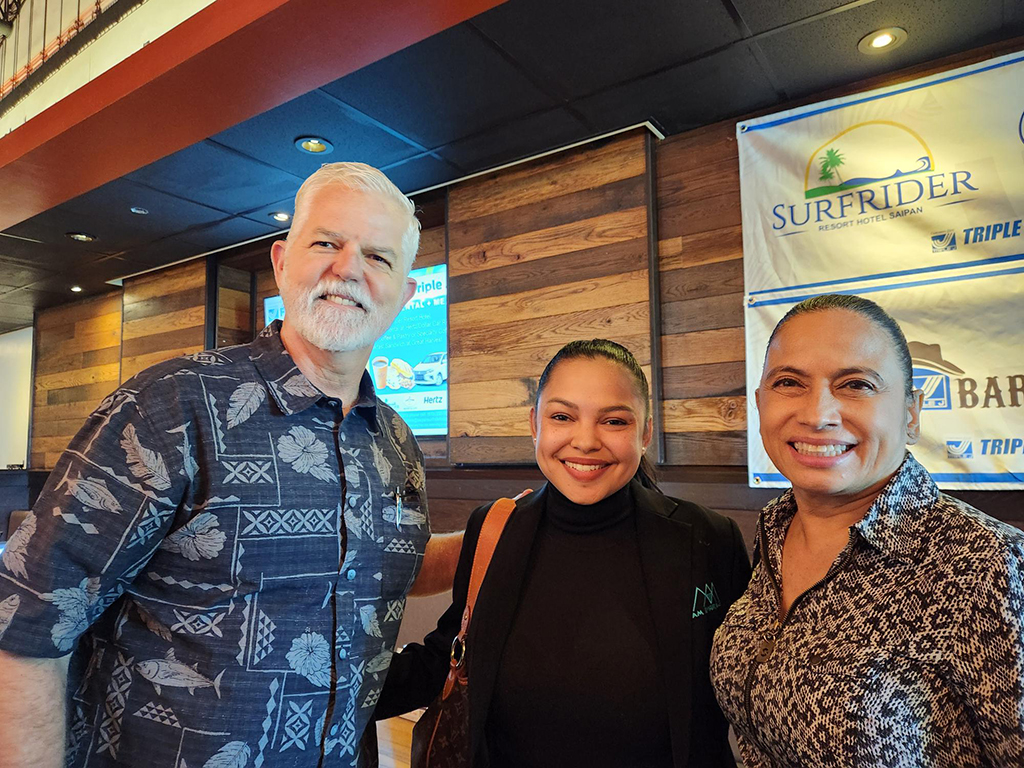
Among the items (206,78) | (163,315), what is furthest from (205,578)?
(163,315)

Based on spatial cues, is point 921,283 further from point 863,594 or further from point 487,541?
point 487,541

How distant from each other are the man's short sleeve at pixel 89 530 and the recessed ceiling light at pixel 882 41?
270 centimetres

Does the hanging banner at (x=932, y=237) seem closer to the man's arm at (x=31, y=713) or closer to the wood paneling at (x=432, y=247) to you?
the wood paneling at (x=432, y=247)

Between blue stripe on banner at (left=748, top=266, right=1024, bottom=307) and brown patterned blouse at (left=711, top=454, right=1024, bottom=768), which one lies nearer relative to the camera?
brown patterned blouse at (left=711, top=454, right=1024, bottom=768)

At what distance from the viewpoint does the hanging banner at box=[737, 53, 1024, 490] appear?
2350 mm

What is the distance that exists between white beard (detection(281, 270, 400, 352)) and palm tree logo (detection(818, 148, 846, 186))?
2208 millimetres

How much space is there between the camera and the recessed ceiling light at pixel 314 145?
313 cm

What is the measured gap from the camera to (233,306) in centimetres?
524

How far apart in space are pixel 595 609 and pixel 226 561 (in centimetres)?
73

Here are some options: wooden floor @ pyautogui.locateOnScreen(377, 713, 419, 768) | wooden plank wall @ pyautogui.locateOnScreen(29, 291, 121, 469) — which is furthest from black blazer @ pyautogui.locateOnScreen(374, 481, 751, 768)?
wooden plank wall @ pyautogui.locateOnScreen(29, 291, 121, 469)

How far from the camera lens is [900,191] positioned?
2.55m

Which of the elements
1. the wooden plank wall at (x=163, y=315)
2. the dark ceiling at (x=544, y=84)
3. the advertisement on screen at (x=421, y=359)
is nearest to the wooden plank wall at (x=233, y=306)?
the wooden plank wall at (x=163, y=315)

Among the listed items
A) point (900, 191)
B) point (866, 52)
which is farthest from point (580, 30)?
point (900, 191)

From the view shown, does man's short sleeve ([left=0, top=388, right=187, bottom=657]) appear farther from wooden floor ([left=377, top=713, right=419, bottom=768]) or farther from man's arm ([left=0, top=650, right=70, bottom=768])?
wooden floor ([left=377, top=713, right=419, bottom=768])
